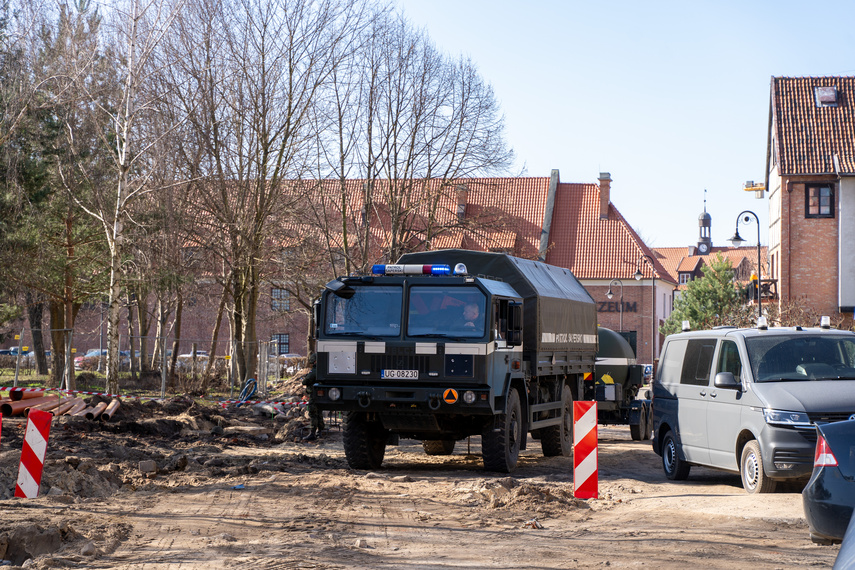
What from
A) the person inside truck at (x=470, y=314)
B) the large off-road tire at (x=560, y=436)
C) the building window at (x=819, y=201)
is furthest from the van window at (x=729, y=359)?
the building window at (x=819, y=201)

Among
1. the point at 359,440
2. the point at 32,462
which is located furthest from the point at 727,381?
the point at 32,462

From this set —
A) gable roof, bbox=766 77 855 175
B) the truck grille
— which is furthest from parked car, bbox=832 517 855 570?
gable roof, bbox=766 77 855 175

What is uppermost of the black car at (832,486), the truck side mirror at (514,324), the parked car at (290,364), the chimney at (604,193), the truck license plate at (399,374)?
the chimney at (604,193)

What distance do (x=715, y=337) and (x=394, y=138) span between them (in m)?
24.4

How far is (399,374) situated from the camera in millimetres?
14172

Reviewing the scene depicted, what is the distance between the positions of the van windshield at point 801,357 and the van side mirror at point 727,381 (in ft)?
0.84

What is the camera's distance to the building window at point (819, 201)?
4925 centimetres

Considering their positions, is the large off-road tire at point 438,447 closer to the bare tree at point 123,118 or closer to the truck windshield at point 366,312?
the truck windshield at point 366,312

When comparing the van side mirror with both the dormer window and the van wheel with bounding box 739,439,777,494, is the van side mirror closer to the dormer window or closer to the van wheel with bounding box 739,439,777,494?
the van wheel with bounding box 739,439,777,494

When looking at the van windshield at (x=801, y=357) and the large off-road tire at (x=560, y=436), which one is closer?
the van windshield at (x=801, y=357)

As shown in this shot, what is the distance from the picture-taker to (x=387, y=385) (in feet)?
46.8

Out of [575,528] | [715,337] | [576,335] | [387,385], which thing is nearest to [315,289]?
[576,335]

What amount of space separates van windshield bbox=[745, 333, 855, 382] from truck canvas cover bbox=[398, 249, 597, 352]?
Answer: 4410 millimetres

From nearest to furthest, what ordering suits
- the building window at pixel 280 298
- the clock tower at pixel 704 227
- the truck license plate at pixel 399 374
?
the truck license plate at pixel 399 374, the building window at pixel 280 298, the clock tower at pixel 704 227
